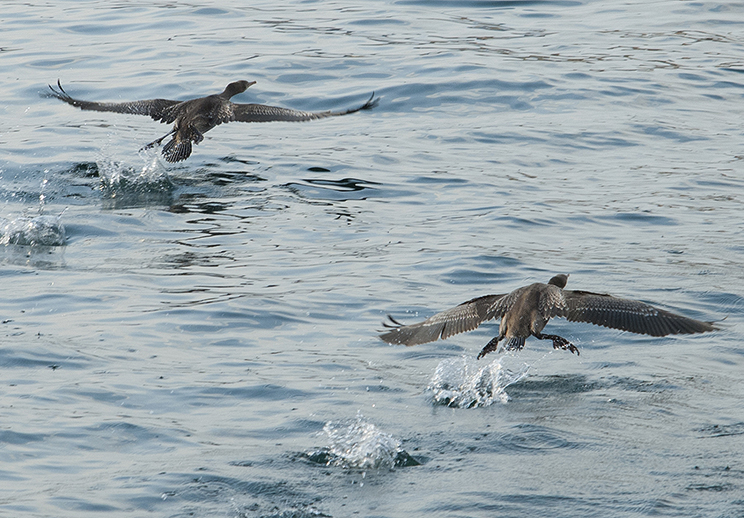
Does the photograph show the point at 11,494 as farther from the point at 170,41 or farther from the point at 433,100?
the point at 170,41

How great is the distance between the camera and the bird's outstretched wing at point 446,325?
675cm

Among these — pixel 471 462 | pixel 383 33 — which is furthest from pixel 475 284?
pixel 383 33

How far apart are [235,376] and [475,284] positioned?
2659 mm

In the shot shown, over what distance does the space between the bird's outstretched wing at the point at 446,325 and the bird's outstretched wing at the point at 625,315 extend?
487 millimetres

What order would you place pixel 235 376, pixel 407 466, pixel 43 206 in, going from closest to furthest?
pixel 407 466 < pixel 235 376 < pixel 43 206

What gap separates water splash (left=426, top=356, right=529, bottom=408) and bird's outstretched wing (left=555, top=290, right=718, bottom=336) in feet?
1.81

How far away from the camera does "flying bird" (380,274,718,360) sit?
6738 millimetres

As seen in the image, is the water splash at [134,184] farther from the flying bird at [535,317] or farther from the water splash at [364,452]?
the water splash at [364,452]

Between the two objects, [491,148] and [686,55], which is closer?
[491,148]

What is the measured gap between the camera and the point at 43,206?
10.9 meters

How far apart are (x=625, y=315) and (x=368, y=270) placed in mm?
2830

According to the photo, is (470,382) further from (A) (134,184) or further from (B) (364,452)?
(A) (134,184)

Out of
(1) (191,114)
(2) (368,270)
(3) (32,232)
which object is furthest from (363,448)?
(1) (191,114)

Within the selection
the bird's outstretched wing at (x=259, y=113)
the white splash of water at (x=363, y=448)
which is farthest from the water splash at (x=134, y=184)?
the white splash of water at (x=363, y=448)
